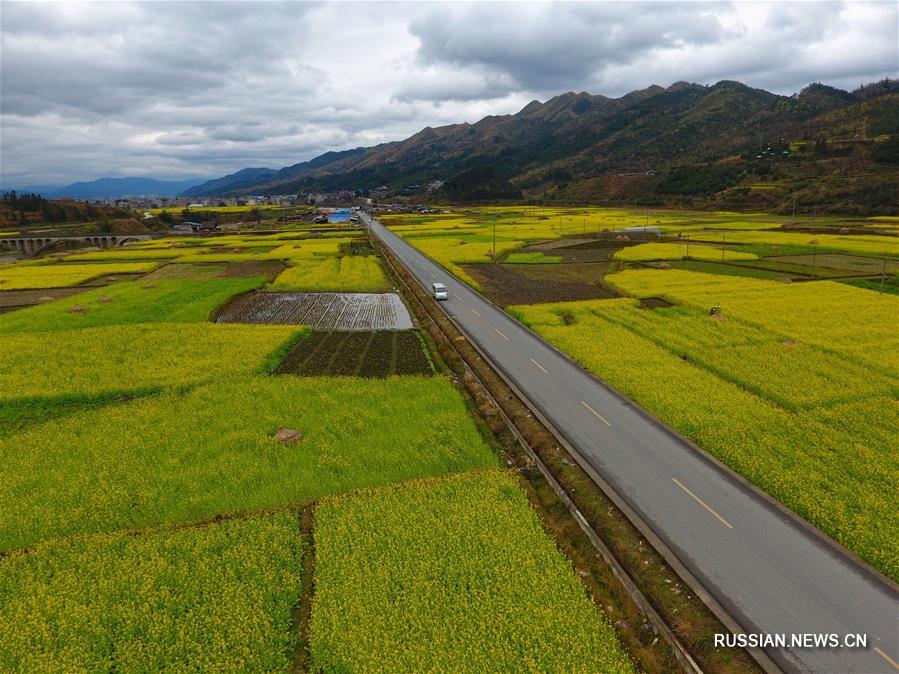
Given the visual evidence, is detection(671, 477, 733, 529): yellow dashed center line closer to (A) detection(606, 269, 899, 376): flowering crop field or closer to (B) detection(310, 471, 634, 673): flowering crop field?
(B) detection(310, 471, 634, 673): flowering crop field

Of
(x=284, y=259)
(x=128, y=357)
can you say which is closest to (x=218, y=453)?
(x=128, y=357)

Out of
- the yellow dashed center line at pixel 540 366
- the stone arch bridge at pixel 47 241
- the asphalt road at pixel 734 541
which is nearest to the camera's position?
the asphalt road at pixel 734 541

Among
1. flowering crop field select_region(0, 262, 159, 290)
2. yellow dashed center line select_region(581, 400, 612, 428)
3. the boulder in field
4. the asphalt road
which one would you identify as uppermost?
flowering crop field select_region(0, 262, 159, 290)

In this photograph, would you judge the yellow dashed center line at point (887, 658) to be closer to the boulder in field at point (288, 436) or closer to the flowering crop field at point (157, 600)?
the flowering crop field at point (157, 600)

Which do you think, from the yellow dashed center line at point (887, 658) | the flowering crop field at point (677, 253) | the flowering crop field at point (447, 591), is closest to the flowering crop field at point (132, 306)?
the flowering crop field at point (447, 591)

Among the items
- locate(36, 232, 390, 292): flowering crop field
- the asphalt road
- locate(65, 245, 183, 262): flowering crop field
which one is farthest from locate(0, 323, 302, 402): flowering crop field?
locate(65, 245, 183, 262): flowering crop field

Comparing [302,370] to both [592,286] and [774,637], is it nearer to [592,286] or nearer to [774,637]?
[774,637]
